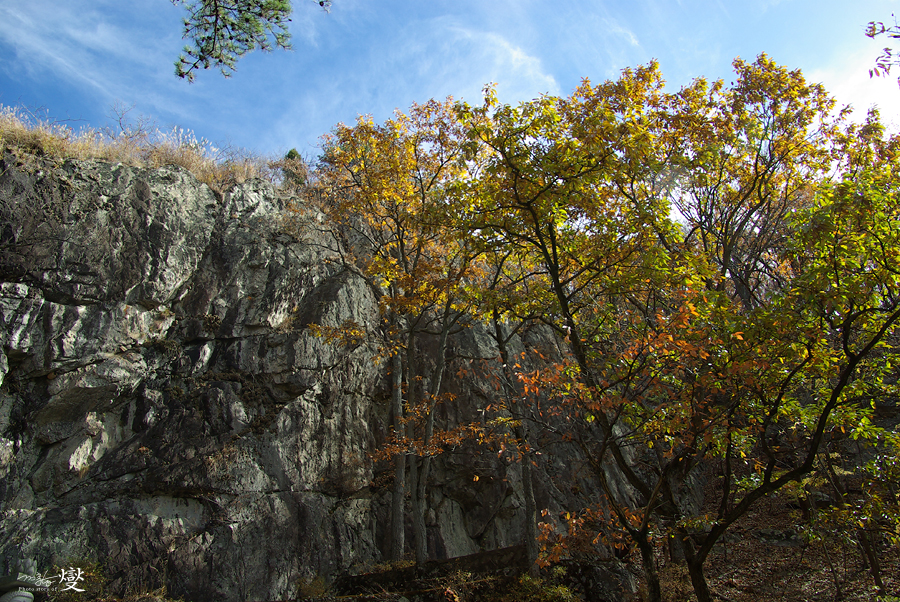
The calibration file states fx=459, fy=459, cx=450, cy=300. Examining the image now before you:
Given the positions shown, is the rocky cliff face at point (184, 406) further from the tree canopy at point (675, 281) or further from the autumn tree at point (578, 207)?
the autumn tree at point (578, 207)

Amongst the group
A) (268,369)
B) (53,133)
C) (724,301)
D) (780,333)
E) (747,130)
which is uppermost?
(53,133)


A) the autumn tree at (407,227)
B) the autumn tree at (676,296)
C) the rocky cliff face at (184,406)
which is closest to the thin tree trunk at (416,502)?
the autumn tree at (407,227)

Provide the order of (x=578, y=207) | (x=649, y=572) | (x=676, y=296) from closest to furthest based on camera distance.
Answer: (x=649, y=572)
(x=676, y=296)
(x=578, y=207)

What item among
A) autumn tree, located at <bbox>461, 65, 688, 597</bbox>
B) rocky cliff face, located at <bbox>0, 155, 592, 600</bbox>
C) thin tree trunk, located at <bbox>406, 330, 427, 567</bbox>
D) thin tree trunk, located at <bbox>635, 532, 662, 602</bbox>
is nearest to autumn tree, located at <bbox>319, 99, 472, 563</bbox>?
thin tree trunk, located at <bbox>406, 330, 427, 567</bbox>

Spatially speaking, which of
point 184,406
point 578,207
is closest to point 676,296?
point 578,207

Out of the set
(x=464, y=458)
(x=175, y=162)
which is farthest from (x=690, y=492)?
(x=175, y=162)

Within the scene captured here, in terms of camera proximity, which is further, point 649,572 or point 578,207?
point 578,207

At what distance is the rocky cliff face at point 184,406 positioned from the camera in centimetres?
1005

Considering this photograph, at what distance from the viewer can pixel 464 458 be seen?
45.4ft

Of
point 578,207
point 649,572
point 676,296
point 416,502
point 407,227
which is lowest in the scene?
point 649,572

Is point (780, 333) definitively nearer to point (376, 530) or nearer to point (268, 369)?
point (376, 530)

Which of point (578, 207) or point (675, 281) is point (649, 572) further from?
point (578, 207)

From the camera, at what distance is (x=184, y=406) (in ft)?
39.5

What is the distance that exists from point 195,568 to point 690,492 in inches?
565
